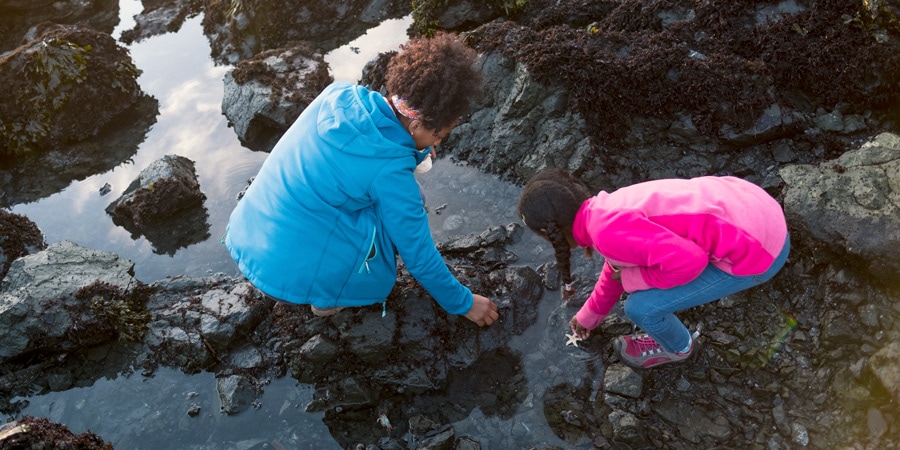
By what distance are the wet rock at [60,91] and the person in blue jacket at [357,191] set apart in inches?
198

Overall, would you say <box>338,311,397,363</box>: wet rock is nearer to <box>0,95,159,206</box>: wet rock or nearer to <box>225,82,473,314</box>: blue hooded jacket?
<box>225,82,473,314</box>: blue hooded jacket

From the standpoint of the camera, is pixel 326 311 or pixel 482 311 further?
pixel 326 311

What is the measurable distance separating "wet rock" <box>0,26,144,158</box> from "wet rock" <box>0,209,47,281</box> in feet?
5.71

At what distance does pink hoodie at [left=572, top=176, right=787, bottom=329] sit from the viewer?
3025mm

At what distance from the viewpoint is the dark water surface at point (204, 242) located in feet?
13.9

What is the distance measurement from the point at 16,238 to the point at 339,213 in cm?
432

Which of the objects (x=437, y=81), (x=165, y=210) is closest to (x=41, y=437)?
(x=165, y=210)

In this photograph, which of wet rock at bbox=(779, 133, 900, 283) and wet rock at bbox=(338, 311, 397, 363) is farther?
wet rock at bbox=(338, 311, 397, 363)

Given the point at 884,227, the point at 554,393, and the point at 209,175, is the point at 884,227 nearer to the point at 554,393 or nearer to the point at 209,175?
the point at 554,393

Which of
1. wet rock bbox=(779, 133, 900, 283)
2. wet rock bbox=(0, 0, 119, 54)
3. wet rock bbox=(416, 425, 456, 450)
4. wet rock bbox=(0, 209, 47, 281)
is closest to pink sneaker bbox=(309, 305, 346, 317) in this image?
wet rock bbox=(416, 425, 456, 450)

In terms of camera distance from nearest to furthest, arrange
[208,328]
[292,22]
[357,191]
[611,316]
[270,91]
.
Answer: [357,191] < [611,316] < [208,328] < [270,91] < [292,22]

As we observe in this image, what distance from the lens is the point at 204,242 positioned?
5.85 meters

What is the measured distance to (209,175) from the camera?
21.6 feet

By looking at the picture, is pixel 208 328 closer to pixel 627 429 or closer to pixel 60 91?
pixel 627 429
